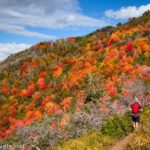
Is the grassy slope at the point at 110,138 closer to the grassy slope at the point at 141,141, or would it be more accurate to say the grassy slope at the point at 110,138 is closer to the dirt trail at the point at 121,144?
the grassy slope at the point at 141,141

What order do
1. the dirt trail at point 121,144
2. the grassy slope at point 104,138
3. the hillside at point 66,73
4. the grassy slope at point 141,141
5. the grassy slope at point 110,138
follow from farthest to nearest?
1. the hillside at point 66,73
2. the grassy slope at point 104,138
3. the dirt trail at point 121,144
4. the grassy slope at point 110,138
5. the grassy slope at point 141,141

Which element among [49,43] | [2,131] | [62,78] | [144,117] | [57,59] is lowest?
[2,131]

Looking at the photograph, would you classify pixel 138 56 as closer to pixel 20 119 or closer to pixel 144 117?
pixel 20 119

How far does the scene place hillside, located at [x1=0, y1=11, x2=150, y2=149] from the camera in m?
90.1

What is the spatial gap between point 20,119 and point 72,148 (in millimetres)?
79675

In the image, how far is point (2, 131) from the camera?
93.9 m

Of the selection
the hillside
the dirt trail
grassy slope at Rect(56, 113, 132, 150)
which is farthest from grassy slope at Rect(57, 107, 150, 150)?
the hillside

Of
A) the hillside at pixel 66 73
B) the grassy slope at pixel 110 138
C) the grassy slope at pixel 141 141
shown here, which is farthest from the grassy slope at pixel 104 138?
the hillside at pixel 66 73

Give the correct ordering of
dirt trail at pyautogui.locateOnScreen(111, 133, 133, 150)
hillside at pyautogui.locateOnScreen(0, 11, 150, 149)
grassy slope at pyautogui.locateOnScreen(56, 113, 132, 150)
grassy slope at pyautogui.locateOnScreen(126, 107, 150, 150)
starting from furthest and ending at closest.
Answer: hillside at pyautogui.locateOnScreen(0, 11, 150, 149) → grassy slope at pyautogui.locateOnScreen(56, 113, 132, 150) → dirt trail at pyautogui.locateOnScreen(111, 133, 133, 150) → grassy slope at pyautogui.locateOnScreen(126, 107, 150, 150)

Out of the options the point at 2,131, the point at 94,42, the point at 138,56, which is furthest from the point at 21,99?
the point at 94,42

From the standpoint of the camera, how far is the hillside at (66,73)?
90.1 meters

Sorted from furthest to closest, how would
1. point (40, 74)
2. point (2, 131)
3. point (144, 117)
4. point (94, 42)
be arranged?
point (94, 42) < point (40, 74) < point (2, 131) < point (144, 117)

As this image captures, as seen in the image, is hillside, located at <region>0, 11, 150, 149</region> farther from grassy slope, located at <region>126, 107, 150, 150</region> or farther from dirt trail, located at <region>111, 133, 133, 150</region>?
grassy slope, located at <region>126, 107, 150, 150</region>

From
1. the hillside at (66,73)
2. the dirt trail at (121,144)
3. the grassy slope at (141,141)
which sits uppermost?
the hillside at (66,73)
